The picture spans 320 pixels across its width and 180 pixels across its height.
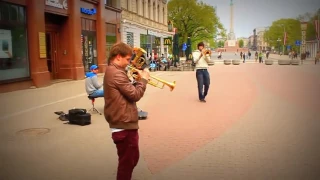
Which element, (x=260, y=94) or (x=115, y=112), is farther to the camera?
(x=260, y=94)

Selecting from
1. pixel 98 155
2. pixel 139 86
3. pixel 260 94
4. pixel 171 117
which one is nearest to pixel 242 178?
pixel 139 86

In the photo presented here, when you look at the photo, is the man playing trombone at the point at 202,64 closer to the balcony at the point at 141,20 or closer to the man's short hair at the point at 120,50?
the man's short hair at the point at 120,50

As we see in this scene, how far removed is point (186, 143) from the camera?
5.27 metres

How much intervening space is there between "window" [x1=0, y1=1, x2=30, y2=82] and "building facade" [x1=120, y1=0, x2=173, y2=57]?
36.9ft

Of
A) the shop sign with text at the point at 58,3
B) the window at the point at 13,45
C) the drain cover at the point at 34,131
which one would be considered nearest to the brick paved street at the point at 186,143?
the drain cover at the point at 34,131

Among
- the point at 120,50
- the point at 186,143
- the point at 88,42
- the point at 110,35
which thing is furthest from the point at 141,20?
the point at 120,50

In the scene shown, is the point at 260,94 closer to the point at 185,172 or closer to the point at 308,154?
the point at 308,154

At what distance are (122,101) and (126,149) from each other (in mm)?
480

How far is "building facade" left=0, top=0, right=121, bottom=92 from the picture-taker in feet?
38.2

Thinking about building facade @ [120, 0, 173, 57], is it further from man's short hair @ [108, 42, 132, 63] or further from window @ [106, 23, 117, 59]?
man's short hair @ [108, 42, 132, 63]

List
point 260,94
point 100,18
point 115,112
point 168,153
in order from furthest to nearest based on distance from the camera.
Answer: point 100,18, point 260,94, point 168,153, point 115,112

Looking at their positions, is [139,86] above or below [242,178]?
above

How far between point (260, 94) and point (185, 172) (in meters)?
7.87

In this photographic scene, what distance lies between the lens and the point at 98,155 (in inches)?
184
